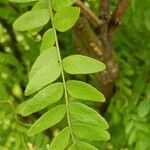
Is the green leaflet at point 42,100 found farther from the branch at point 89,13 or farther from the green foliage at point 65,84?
the branch at point 89,13

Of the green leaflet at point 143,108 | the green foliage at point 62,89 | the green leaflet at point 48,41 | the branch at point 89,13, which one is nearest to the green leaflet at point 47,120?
the green foliage at point 62,89

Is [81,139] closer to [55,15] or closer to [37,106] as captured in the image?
[37,106]

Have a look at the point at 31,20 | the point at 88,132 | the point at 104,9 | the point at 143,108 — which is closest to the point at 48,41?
the point at 31,20

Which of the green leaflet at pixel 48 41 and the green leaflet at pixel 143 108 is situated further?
the green leaflet at pixel 143 108

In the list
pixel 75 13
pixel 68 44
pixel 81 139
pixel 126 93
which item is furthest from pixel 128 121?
pixel 75 13

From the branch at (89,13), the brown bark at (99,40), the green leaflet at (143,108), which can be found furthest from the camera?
the green leaflet at (143,108)
